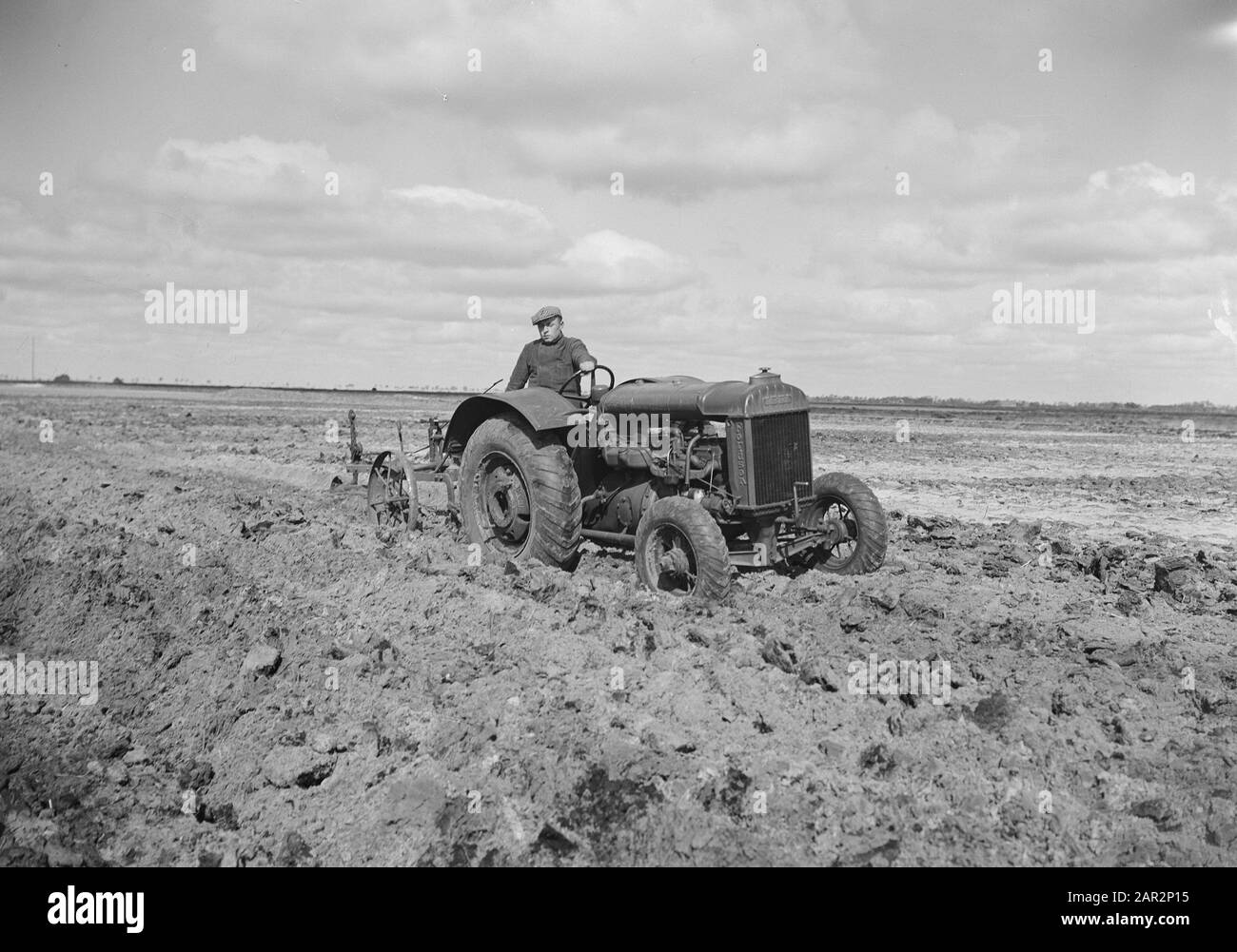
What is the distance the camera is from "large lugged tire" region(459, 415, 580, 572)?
25.0 ft

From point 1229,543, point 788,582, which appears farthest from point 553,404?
point 1229,543

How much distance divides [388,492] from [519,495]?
2450mm

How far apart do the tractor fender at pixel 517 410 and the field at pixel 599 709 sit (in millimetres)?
1023

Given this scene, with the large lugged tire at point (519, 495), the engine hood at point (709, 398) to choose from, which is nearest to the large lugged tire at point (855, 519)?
the engine hood at point (709, 398)

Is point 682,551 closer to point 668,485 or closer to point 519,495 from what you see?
point 668,485

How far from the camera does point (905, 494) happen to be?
14.2 meters

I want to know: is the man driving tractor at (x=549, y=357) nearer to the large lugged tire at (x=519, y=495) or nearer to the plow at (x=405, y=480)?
the large lugged tire at (x=519, y=495)

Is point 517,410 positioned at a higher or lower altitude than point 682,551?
higher

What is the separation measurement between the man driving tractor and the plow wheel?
200 cm

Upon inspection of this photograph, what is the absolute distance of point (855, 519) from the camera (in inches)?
300

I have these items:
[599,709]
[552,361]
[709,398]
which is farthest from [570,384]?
[599,709]
